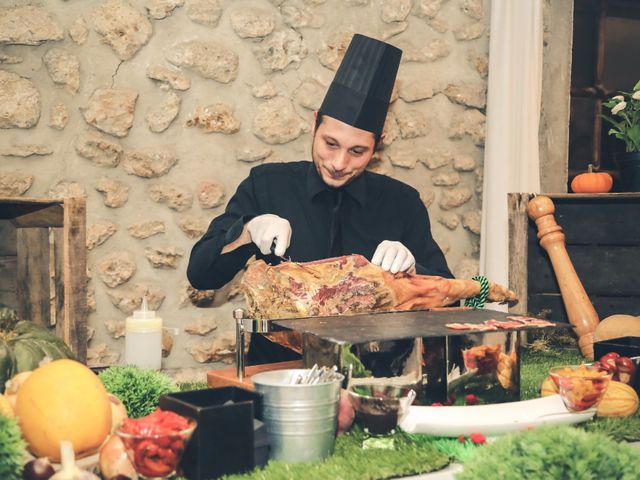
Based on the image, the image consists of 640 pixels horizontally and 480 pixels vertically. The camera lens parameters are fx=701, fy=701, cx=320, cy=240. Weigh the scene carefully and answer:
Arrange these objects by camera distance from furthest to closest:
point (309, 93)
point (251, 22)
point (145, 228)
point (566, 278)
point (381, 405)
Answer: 1. point (309, 93)
2. point (251, 22)
3. point (145, 228)
4. point (566, 278)
5. point (381, 405)

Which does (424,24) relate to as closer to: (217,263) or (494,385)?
(217,263)

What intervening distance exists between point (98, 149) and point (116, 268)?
51 cm

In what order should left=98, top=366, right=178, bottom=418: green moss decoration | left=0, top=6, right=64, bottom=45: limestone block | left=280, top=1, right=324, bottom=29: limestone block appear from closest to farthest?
left=98, top=366, right=178, bottom=418: green moss decoration → left=0, top=6, right=64, bottom=45: limestone block → left=280, top=1, right=324, bottom=29: limestone block

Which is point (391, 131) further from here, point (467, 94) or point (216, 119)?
point (216, 119)

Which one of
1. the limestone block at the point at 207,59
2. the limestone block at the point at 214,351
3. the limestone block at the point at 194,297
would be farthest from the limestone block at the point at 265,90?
the limestone block at the point at 214,351

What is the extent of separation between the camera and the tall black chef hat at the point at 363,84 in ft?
7.41

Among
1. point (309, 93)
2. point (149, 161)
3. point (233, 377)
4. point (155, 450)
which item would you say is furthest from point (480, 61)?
point (155, 450)

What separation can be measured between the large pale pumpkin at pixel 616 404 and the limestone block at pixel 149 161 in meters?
2.14

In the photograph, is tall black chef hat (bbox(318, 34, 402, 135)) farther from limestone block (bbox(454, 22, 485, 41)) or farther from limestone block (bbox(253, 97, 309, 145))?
limestone block (bbox(454, 22, 485, 41))

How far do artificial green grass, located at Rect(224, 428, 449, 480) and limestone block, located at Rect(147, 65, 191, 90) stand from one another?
216cm

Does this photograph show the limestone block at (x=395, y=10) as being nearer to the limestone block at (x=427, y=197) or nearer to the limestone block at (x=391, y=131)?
the limestone block at (x=391, y=131)

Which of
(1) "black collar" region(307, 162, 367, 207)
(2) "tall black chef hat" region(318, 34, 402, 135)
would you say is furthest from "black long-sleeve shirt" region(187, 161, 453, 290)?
(2) "tall black chef hat" region(318, 34, 402, 135)

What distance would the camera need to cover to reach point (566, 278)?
2518 mm

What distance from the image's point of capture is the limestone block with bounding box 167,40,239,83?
3062 millimetres
